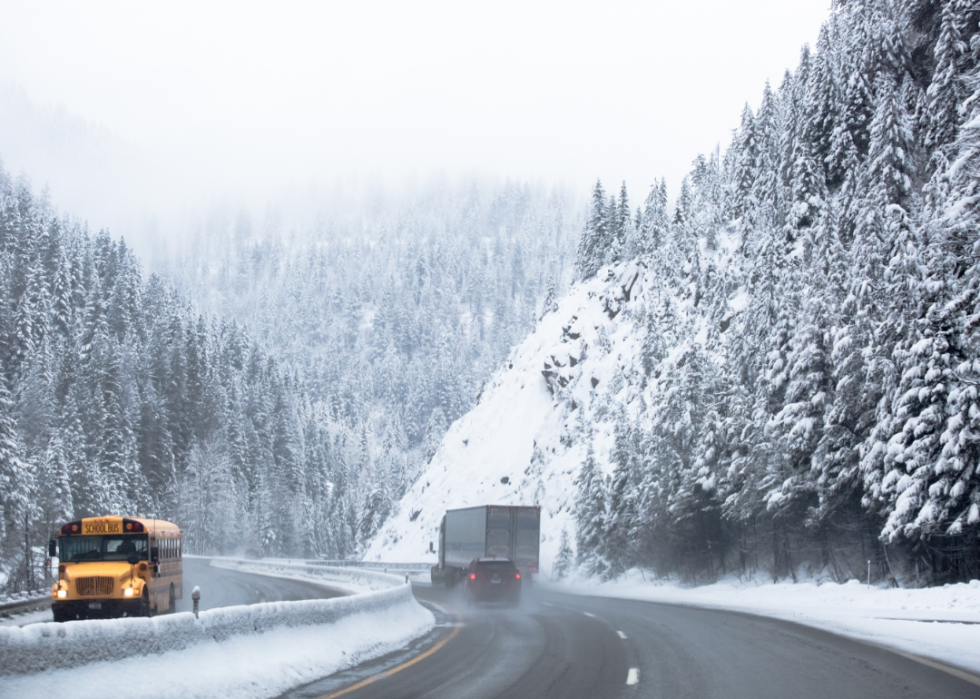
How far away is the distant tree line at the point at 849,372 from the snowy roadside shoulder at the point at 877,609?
1770mm

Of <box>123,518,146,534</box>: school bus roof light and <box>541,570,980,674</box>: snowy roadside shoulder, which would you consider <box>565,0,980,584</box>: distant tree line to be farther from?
<box>123,518,146,534</box>: school bus roof light

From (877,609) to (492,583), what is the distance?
482 inches

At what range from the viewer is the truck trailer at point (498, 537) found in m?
39.5

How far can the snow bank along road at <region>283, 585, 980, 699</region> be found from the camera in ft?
34.4

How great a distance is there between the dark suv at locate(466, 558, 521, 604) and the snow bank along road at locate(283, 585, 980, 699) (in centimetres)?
849

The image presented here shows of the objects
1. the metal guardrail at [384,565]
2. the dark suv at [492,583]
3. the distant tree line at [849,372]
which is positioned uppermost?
the distant tree line at [849,372]

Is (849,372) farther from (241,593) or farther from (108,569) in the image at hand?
(241,593)

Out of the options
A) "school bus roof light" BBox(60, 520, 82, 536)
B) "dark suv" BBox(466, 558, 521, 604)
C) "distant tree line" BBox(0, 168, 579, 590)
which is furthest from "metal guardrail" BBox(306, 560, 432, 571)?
"school bus roof light" BBox(60, 520, 82, 536)

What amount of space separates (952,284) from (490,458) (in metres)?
67.2

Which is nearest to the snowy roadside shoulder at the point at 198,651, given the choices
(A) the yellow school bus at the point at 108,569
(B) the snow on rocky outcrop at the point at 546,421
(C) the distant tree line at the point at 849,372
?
(A) the yellow school bus at the point at 108,569

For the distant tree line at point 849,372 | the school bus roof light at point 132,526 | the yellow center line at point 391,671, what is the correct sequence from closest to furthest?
the yellow center line at point 391,671 < the school bus roof light at point 132,526 < the distant tree line at point 849,372

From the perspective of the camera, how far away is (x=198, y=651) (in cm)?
1011

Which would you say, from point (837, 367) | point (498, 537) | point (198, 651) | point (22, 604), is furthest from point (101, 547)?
point (837, 367)

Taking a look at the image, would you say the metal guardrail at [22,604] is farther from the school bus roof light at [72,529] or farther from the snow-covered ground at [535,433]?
the snow-covered ground at [535,433]
